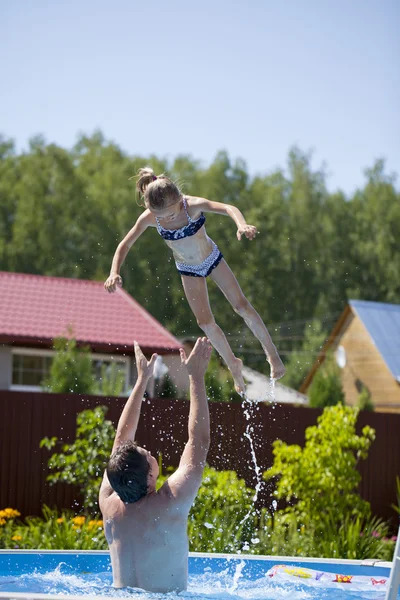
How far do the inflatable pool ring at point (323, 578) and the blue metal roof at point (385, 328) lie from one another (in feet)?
59.1

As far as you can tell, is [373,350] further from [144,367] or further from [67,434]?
[144,367]

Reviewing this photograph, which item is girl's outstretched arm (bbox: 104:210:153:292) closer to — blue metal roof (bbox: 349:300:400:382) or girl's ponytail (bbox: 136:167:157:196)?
girl's ponytail (bbox: 136:167:157:196)

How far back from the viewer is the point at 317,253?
33844 mm

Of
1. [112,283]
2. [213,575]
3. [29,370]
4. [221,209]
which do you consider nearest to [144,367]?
[112,283]

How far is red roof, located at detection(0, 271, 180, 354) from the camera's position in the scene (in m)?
17.7

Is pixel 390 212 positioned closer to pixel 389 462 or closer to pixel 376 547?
pixel 389 462

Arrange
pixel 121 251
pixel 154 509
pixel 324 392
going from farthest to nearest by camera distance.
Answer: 1. pixel 324 392
2. pixel 121 251
3. pixel 154 509

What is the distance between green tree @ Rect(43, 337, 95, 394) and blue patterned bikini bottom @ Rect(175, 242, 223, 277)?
9025 millimetres

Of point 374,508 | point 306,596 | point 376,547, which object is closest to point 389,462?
point 374,508

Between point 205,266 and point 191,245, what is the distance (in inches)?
7.0

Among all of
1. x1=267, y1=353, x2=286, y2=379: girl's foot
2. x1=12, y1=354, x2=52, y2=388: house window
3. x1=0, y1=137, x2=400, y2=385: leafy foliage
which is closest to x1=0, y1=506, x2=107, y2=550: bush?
x1=267, y1=353, x2=286, y2=379: girl's foot

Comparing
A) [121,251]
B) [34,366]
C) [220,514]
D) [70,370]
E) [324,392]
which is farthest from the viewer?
[324,392]

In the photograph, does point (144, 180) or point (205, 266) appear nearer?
point (144, 180)

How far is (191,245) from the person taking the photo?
4.99 metres
